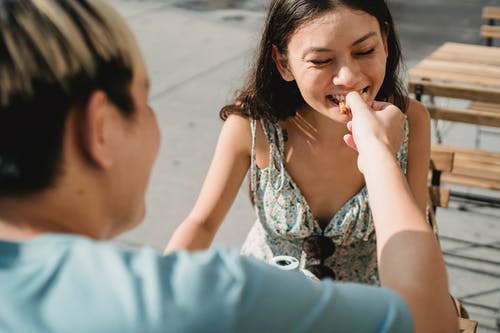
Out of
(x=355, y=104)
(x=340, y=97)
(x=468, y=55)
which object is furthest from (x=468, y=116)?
(x=355, y=104)

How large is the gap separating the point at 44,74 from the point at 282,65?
4.57 feet

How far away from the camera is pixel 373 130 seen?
1.27 m

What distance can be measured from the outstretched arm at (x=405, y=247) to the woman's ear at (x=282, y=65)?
36.5 inches

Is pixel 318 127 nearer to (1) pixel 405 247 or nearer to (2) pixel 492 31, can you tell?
(1) pixel 405 247

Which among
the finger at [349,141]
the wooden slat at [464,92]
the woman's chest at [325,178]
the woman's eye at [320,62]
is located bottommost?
the wooden slat at [464,92]

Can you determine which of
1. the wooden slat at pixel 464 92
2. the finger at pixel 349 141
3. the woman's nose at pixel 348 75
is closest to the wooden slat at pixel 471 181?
the wooden slat at pixel 464 92

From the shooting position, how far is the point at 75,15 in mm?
850

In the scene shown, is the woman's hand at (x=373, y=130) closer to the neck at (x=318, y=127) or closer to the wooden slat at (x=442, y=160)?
the neck at (x=318, y=127)

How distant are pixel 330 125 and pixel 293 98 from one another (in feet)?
0.52

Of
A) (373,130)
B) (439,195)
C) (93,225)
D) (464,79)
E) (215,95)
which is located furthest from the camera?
(215,95)

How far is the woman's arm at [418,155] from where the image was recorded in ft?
7.41

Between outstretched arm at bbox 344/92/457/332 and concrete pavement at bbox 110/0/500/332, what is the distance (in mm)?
2158

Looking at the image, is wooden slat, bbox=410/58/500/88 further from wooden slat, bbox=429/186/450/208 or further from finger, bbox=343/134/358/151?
finger, bbox=343/134/358/151

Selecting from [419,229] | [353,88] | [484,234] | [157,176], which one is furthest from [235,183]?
[157,176]
